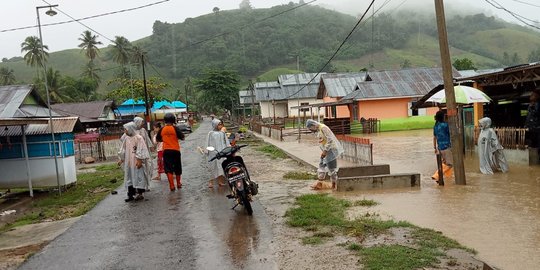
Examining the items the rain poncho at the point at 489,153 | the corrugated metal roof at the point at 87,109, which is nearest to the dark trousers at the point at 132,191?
the rain poncho at the point at 489,153

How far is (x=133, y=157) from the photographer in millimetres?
9953

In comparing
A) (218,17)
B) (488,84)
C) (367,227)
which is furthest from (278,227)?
(218,17)

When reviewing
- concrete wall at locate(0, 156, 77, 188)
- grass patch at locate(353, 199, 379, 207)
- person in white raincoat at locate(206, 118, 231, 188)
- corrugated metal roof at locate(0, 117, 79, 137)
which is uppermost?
corrugated metal roof at locate(0, 117, 79, 137)

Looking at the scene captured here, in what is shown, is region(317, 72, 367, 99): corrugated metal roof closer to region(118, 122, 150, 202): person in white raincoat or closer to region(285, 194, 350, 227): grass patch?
region(118, 122, 150, 202): person in white raincoat

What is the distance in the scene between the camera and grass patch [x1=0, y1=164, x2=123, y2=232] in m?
9.35

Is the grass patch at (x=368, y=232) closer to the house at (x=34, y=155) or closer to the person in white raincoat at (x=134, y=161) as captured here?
the person in white raincoat at (x=134, y=161)

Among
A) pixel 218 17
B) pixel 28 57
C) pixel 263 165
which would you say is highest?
pixel 218 17

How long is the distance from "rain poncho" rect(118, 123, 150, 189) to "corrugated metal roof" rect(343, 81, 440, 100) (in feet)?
87.5

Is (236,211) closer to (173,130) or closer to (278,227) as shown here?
(278,227)

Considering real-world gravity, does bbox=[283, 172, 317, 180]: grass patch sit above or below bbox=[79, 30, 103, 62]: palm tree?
below

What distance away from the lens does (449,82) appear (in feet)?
32.0

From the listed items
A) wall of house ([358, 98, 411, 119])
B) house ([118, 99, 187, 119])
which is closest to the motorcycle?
wall of house ([358, 98, 411, 119])

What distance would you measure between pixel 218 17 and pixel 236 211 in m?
136

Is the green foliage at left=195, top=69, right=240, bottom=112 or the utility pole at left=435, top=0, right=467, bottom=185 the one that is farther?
the green foliage at left=195, top=69, right=240, bottom=112
